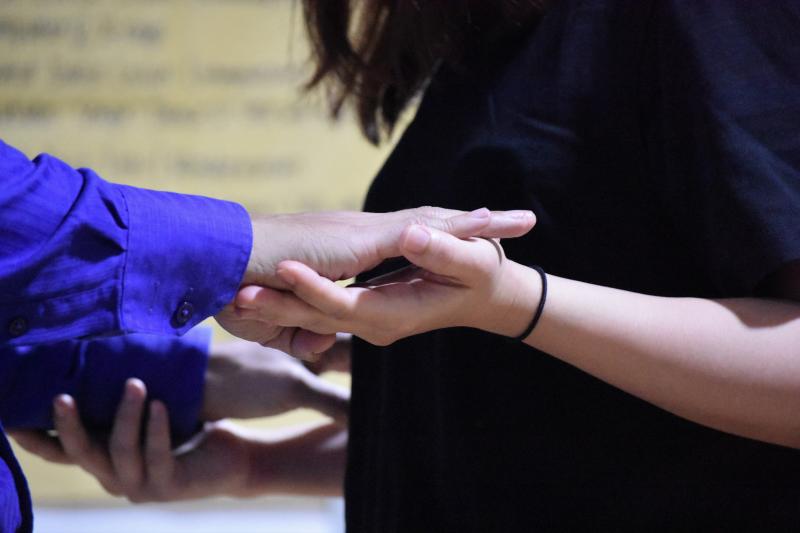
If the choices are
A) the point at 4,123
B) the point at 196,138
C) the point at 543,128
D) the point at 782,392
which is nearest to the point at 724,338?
the point at 782,392

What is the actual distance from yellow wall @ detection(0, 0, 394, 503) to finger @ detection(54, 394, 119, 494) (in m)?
0.61

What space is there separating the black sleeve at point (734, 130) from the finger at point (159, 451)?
48cm

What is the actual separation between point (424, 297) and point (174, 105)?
1008 mm

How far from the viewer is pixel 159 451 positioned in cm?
76

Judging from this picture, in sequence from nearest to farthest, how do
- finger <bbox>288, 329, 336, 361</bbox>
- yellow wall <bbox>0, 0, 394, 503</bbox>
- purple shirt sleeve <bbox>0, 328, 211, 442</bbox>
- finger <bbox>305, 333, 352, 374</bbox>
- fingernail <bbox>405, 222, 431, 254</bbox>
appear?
1. fingernail <bbox>405, 222, 431, 254</bbox>
2. finger <bbox>288, 329, 336, 361</bbox>
3. purple shirt sleeve <bbox>0, 328, 211, 442</bbox>
4. finger <bbox>305, 333, 352, 374</bbox>
5. yellow wall <bbox>0, 0, 394, 503</bbox>

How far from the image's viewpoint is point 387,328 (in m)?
0.47

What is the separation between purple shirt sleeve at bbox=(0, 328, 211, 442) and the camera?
2.34ft

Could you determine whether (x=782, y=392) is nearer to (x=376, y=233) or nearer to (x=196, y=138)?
(x=376, y=233)

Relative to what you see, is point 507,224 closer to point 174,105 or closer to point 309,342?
point 309,342

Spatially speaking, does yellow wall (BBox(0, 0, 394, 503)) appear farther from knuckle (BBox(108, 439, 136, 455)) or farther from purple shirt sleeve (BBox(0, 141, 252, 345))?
purple shirt sleeve (BBox(0, 141, 252, 345))

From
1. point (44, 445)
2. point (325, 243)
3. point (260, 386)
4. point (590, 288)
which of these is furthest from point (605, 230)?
point (44, 445)

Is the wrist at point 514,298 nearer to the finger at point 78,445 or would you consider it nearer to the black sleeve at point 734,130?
the black sleeve at point 734,130

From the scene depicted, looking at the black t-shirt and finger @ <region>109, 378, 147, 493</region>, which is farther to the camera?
finger @ <region>109, 378, 147, 493</region>

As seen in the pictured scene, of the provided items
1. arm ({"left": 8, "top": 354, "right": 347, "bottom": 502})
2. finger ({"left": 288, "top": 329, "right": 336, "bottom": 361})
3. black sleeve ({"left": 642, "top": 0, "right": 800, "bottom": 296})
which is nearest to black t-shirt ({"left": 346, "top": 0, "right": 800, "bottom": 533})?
black sleeve ({"left": 642, "top": 0, "right": 800, "bottom": 296})
